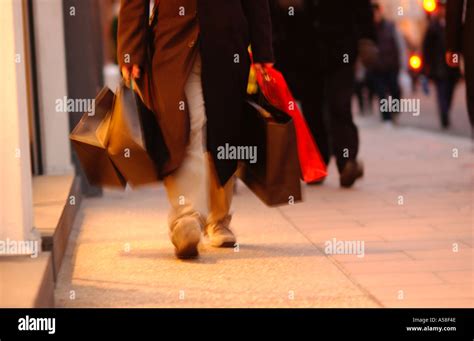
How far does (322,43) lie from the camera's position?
9109 millimetres

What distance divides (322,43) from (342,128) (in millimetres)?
755

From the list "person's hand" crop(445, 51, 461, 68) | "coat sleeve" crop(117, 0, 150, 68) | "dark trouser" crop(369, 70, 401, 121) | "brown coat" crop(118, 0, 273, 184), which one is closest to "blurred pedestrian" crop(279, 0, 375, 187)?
"person's hand" crop(445, 51, 461, 68)

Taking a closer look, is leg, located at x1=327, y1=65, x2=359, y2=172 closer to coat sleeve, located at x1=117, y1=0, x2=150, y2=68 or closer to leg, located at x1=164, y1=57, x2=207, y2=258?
leg, located at x1=164, y1=57, x2=207, y2=258

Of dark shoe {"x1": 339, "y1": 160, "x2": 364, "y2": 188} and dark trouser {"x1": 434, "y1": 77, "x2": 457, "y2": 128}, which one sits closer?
dark shoe {"x1": 339, "y1": 160, "x2": 364, "y2": 188}

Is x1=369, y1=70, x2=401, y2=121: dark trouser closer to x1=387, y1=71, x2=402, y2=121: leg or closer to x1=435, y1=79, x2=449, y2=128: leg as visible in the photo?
x1=387, y1=71, x2=402, y2=121: leg

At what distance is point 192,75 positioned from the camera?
5930mm

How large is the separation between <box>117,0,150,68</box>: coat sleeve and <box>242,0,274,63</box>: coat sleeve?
2.01 feet

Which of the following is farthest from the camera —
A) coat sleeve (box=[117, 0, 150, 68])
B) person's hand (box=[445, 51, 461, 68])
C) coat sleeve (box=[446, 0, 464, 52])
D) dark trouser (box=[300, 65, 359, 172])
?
dark trouser (box=[300, 65, 359, 172])

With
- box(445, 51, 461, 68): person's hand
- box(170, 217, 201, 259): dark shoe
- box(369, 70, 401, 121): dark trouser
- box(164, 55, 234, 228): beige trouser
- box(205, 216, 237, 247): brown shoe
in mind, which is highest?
box(445, 51, 461, 68): person's hand

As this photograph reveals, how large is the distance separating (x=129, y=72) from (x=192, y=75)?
354mm

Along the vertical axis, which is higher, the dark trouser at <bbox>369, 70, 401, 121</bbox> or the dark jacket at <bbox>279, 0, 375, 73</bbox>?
the dark jacket at <bbox>279, 0, 375, 73</bbox>

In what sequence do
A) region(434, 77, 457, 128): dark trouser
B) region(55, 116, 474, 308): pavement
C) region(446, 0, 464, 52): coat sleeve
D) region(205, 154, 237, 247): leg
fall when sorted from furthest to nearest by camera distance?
region(434, 77, 457, 128): dark trouser
region(446, 0, 464, 52): coat sleeve
region(205, 154, 237, 247): leg
region(55, 116, 474, 308): pavement

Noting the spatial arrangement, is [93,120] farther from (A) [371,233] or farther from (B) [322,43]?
(B) [322,43]

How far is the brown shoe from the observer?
627 cm
